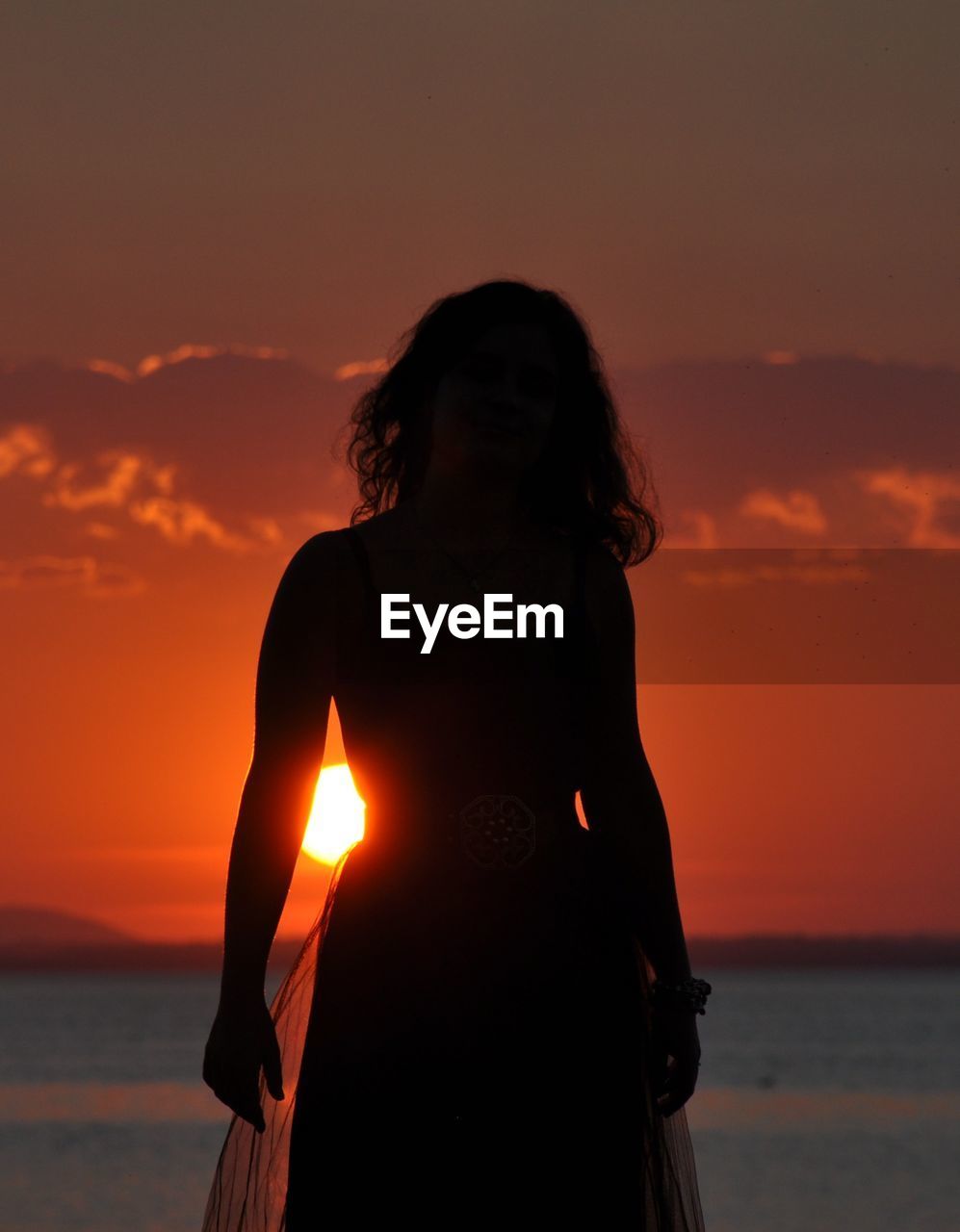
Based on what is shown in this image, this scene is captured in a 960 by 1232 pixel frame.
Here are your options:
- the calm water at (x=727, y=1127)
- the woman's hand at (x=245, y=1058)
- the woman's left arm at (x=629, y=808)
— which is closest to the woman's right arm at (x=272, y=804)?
the woman's hand at (x=245, y=1058)

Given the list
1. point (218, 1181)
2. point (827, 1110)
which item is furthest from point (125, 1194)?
point (218, 1181)

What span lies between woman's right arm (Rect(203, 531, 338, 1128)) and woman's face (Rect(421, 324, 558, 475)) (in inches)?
16.0

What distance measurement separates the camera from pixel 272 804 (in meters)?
4.72

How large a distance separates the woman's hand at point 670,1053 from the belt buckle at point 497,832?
1.63 feet

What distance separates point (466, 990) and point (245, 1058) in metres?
0.48

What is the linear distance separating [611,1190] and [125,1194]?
101ft

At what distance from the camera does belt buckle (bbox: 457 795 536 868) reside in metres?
4.70

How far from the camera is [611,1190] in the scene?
15.3 ft

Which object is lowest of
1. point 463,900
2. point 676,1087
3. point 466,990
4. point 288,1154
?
point 288,1154

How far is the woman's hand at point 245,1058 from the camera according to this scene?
4.61m

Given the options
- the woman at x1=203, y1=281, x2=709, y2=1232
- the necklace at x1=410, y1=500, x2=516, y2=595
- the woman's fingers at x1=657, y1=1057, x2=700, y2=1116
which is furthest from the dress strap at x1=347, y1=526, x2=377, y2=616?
the woman's fingers at x1=657, y1=1057, x2=700, y2=1116

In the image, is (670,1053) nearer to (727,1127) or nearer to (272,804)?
(272,804)

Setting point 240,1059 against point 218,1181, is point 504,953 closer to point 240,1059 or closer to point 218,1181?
point 240,1059

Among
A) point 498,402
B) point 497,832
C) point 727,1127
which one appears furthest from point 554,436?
point 727,1127
